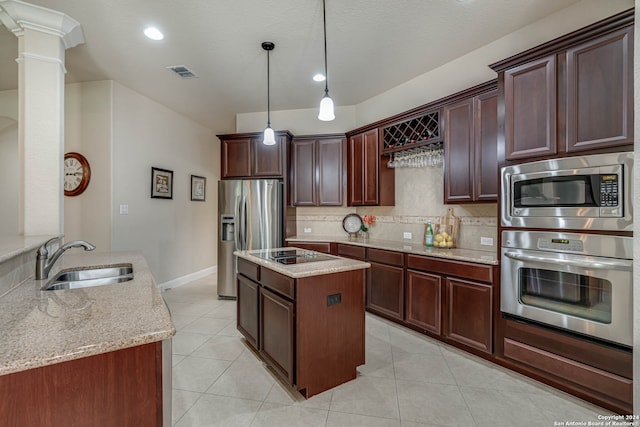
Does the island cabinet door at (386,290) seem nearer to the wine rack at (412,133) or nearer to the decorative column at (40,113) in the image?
the wine rack at (412,133)

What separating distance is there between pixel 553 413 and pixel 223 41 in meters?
3.80

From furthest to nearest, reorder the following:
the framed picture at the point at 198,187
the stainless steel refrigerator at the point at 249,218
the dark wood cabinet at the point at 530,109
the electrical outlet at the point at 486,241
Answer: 1. the framed picture at the point at 198,187
2. the stainless steel refrigerator at the point at 249,218
3. the electrical outlet at the point at 486,241
4. the dark wood cabinet at the point at 530,109

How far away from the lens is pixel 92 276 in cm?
194

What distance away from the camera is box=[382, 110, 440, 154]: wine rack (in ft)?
9.93

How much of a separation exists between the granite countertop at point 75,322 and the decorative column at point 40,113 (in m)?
1.33

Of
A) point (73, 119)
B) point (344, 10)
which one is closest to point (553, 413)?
point (344, 10)

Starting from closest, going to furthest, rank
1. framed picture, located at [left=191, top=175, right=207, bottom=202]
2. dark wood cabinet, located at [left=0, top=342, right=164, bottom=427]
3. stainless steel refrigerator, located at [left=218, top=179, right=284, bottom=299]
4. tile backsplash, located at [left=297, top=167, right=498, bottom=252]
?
dark wood cabinet, located at [left=0, top=342, right=164, bottom=427]
tile backsplash, located at [left=297, top=167, right=498, bottom=252]
stainless steel refrigerator, located at [left=218, top=179, right=284, bottom=299]
framed picture, located at [left=191, top=175, right=207, bottom=202]

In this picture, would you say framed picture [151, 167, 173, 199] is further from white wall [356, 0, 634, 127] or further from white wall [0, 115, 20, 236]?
white wall [356, 0, 634, 127]

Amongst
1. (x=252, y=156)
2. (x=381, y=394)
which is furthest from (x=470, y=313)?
(x=252, y=156)

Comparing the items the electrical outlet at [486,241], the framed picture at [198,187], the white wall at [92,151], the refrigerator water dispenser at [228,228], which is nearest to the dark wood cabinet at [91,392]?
the electrical outlet at [486,241]

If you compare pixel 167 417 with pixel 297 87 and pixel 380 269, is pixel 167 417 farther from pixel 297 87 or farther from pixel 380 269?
pixel 297 87

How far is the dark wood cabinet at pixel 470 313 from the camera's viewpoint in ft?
7.62

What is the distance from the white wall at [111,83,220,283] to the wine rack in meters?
3.30

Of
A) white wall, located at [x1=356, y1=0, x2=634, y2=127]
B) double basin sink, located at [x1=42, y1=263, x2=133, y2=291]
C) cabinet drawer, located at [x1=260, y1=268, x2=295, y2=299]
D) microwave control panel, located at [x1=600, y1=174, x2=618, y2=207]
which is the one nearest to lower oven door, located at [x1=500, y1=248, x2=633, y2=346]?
microwave control panel, located at [x1=600, y1=174, x2=618, y2=207]
